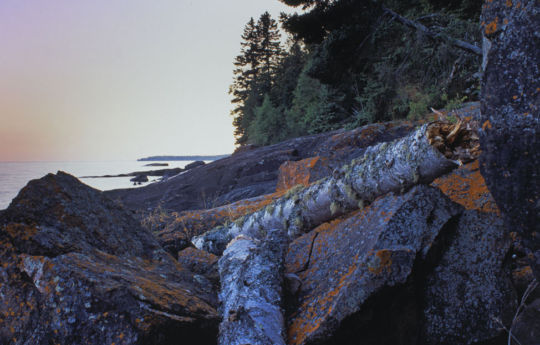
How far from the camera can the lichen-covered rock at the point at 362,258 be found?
78.4 inches

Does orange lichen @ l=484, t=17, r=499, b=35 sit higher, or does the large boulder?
orange lichen @ l=484, t=17, r=499, b=35

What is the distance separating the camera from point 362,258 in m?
2.20

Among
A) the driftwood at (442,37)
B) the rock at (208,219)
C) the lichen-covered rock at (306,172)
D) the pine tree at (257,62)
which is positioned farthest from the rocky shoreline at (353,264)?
the pine tree at (257,62)

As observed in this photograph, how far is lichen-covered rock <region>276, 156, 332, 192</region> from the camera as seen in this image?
6.12 m

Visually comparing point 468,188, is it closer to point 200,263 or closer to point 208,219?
point 200,263

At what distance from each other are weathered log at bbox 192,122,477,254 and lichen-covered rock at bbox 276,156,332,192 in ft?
7.02

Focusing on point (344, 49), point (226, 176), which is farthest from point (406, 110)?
point (226, 176)

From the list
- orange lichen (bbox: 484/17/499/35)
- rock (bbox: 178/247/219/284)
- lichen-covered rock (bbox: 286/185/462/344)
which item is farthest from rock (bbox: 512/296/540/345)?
rock (bbox: 178/247/219/284)

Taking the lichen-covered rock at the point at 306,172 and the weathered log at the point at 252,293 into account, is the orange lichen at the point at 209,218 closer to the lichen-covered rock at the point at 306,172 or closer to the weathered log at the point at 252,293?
the lichen-covered rock at the point at 306,172

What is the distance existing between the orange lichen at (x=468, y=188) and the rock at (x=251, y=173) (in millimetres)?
3104

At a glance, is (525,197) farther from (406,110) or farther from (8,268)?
(406,110)

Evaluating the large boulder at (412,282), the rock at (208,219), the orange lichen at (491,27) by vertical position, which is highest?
the orange lichen at (491,27)

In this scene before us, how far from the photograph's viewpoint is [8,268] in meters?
1.95

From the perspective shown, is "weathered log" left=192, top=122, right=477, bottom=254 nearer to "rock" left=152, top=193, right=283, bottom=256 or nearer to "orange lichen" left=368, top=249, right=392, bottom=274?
"rock" left=152, top=193, right=283, bottom=256
